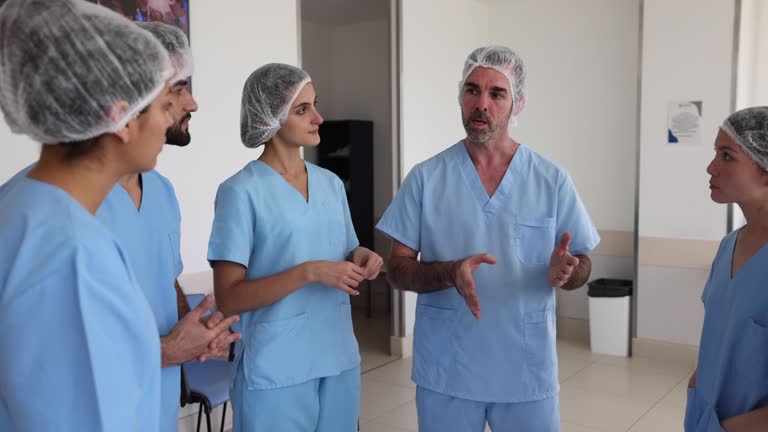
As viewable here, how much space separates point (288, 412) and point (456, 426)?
47 cm

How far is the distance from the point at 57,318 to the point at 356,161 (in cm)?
504

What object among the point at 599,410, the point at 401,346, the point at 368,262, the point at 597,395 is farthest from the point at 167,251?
the point at 401,346

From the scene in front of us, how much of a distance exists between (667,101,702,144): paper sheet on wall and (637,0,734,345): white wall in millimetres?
34

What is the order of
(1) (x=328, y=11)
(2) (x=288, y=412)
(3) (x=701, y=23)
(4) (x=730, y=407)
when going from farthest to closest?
(1) (x=328, y=11) → (3) (x=701, y=23) → (2) (x=288, y=412) → (4) (x=730, y=407)

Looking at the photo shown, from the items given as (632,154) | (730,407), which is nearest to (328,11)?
(632,154)

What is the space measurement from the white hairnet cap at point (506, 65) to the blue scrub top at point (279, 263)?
0.63m

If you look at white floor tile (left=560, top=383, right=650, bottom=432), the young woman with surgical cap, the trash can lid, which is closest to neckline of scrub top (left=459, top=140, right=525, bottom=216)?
the young woman with surgical cap

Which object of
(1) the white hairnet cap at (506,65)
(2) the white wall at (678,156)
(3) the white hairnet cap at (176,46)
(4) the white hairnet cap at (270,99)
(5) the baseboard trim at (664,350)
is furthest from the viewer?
(5) the baseboard trim at (664,350)

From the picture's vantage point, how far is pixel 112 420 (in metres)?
0.99

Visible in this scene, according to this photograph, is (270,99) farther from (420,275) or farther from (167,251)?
(420,275)

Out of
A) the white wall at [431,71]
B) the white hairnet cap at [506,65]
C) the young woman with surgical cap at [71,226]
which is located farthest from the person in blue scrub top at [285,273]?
the white wall at [431,71]

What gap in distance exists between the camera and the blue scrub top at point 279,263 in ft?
5.81

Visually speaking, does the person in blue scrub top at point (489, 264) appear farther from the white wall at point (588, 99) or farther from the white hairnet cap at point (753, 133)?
the white wall at point (588, 99)

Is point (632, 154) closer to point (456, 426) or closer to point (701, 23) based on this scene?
point (701, 23)
